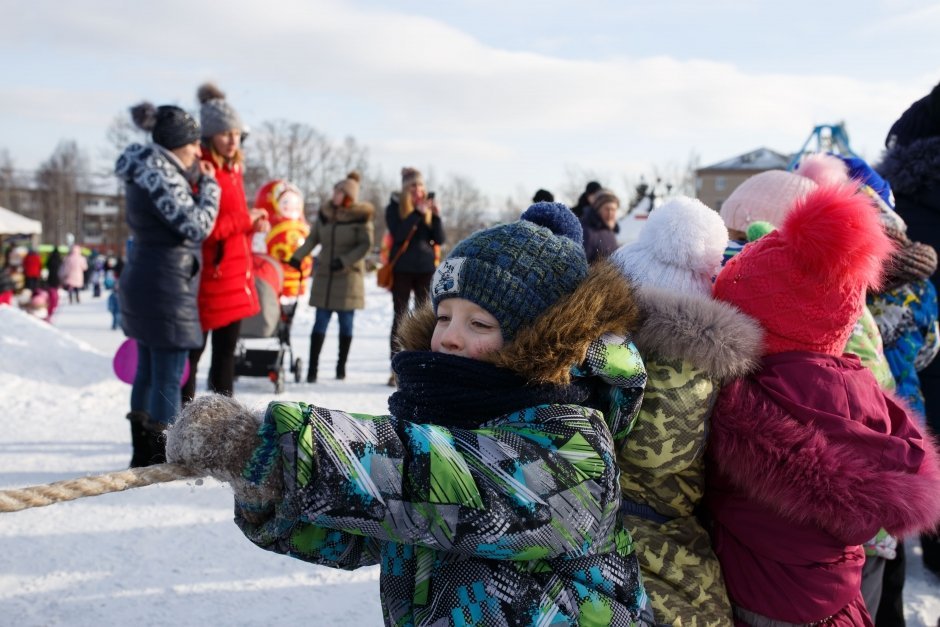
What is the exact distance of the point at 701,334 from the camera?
1.37m

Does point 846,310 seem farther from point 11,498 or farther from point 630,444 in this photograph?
point 11,498

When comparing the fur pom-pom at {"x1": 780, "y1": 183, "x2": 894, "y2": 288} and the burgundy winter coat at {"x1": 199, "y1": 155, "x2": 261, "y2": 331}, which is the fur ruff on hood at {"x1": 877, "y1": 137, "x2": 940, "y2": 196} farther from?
the burgundy winter coat at {"x1": 199, "y1": 155, "x2": 261, "y2": 331}

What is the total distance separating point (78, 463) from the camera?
158 inches

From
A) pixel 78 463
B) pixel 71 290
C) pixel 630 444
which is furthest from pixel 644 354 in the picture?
pixel 71 290

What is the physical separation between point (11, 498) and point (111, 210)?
86391mm

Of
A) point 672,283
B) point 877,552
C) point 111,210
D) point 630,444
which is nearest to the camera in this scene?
point 630,444

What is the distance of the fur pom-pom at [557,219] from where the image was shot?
151 centimetres

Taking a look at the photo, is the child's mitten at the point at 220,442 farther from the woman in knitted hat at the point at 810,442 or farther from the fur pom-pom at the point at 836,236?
the fur pom-pom at the point at 836,236

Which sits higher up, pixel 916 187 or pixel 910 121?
pixel 910 121

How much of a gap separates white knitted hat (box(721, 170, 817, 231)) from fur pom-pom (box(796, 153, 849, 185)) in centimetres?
5

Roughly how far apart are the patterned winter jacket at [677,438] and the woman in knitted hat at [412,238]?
5344 mm

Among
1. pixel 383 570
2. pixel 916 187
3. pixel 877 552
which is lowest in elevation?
pixel 877 552

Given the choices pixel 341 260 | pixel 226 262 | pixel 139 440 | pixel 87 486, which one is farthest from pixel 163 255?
pixel 341 260

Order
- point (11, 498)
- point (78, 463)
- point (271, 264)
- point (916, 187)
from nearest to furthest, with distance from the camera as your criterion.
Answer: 1. point (11, 498)
2. point (916, 187)
3. point (78, 463)
4. point (271, 264)
